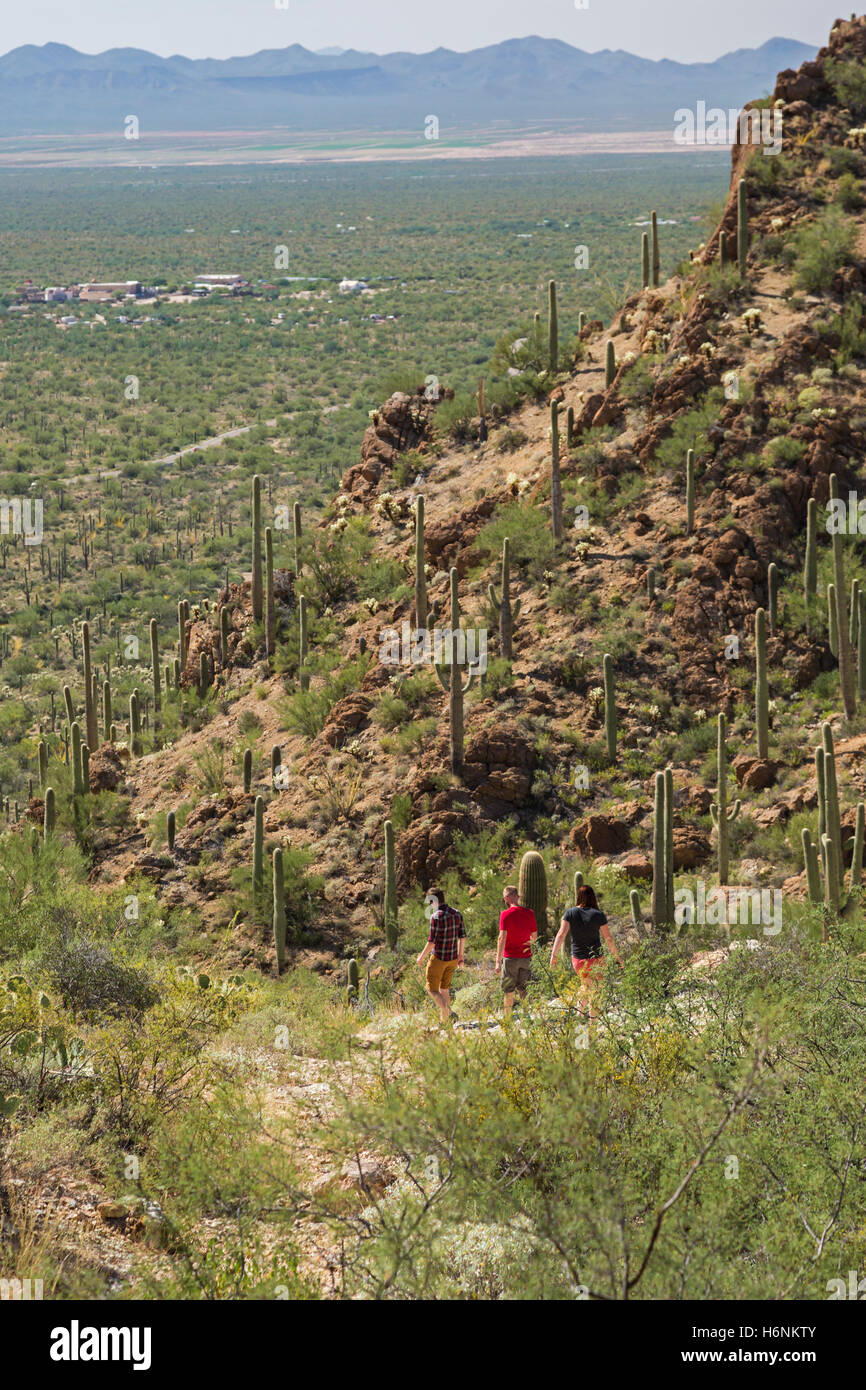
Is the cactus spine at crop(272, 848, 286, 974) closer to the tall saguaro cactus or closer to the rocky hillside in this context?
the rocky hillside

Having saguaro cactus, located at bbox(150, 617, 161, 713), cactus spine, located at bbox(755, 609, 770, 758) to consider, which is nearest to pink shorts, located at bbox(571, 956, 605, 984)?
cactus spine, located at bbox(755, 609, 770, 758)

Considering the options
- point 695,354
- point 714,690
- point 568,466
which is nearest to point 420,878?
point 714,690

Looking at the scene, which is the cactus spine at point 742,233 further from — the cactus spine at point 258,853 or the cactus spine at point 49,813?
the cactus spine at point 49,813

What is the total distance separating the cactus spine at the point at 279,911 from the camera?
1596 cm

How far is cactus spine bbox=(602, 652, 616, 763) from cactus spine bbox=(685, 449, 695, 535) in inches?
122

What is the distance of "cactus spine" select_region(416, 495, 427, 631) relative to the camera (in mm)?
19516

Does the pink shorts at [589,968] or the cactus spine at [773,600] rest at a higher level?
the cactus spine at [773,600]

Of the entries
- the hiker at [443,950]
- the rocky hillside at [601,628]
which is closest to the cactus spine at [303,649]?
the rocky hillside at [601,628]

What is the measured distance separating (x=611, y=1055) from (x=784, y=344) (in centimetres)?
1576

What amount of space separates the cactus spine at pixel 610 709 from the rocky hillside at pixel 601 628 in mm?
178

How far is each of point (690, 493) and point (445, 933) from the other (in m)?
10.7

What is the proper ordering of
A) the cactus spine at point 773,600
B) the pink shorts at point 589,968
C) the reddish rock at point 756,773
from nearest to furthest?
the pink shorts at point 589,968
the reddish rock at point 756,773
the cactus spine at point 773,600

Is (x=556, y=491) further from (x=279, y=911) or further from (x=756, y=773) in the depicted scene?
(x=279, y=911)
